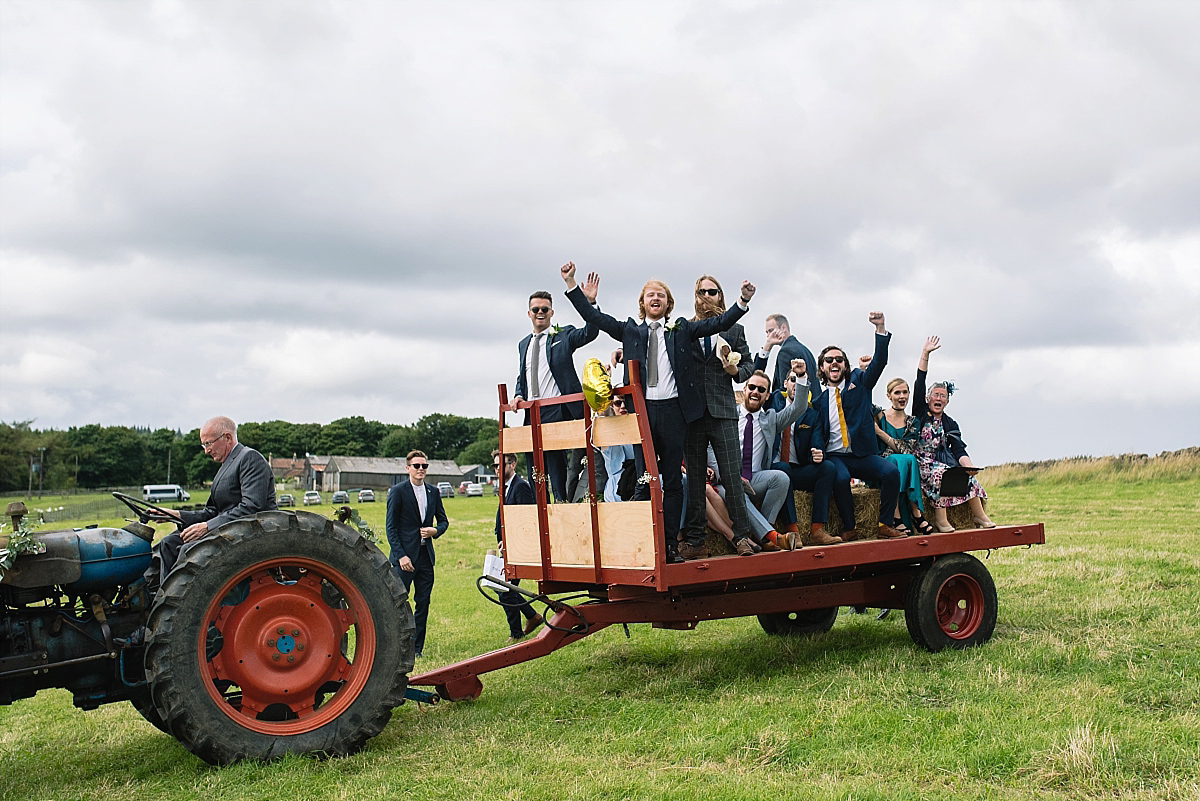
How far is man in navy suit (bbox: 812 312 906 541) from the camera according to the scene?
313 inches

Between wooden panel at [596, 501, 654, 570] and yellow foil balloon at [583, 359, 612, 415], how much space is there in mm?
694

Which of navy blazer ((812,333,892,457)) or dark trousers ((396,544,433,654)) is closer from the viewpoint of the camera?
navy blazer ((812,333,892,457))

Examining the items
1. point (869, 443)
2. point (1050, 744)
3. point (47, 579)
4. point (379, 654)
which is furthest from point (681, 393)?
point (47, 579)

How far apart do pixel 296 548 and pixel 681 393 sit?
2.81m

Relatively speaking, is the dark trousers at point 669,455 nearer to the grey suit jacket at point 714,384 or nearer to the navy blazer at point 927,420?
the grey suit jacket at point 714,384

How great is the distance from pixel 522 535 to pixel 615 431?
1.33 metres

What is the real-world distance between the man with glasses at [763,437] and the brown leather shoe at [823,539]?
0.36 metres

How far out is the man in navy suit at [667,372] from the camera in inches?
264

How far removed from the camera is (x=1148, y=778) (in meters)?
4.75

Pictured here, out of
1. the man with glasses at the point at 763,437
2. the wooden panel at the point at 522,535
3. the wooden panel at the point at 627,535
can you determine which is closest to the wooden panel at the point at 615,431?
the wooden panel at the point at 627,535

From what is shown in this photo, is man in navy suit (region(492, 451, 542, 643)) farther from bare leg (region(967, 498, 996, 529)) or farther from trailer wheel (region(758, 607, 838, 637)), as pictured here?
bare leg (region(967, 498, 996, 529))

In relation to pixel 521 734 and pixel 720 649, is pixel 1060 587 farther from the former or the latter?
pixel 521 734

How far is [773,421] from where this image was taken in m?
7.79

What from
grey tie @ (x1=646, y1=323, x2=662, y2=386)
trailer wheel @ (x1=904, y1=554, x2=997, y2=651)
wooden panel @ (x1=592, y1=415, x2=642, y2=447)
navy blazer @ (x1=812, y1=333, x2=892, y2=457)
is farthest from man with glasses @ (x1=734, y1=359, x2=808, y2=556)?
wooden panel @ (x1=592, y1=415, x2=642, y2=447)
